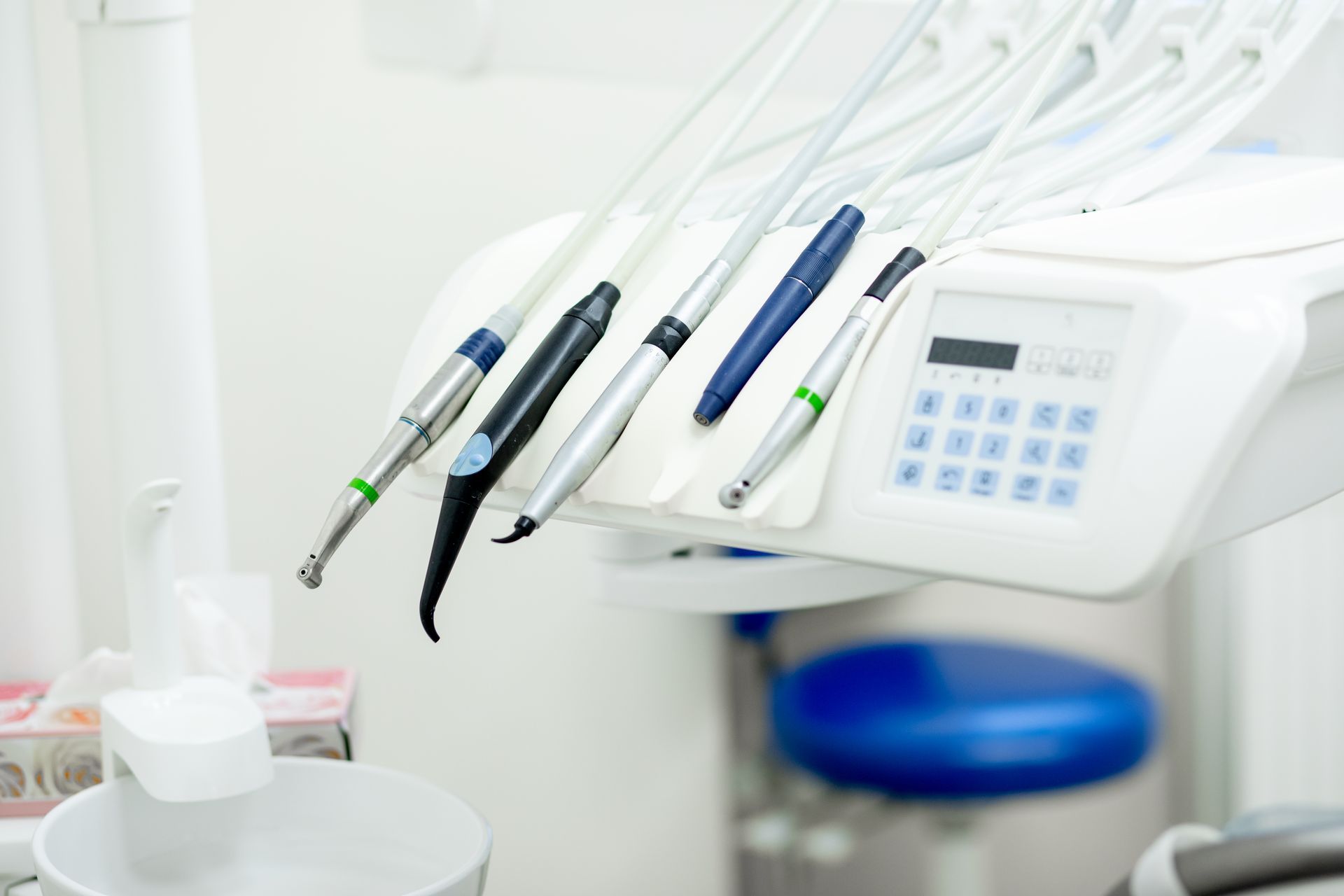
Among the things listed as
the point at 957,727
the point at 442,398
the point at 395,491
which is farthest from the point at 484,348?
the point at 395,491

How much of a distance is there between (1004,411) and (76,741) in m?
0.54

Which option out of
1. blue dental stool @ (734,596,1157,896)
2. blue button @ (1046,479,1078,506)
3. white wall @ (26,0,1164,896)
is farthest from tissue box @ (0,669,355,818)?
white wall @ (26,0,1164,896)

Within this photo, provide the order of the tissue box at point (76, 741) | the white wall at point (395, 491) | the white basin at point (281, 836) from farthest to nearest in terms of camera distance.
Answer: the white wall at point (395, 491) < the tissue box at point (76, 741) < the white basin at point (281, 836)

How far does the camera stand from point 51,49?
1192 millimetres

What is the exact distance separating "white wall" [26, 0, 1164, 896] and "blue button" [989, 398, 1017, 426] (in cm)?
77

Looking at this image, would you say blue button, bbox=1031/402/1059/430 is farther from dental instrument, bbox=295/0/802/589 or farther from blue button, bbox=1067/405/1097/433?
dental instrument, bbox=295/0/802/589

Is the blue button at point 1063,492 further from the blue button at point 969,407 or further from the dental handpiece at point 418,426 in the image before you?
the dental handpiece at point 418,426

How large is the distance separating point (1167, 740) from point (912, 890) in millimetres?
308

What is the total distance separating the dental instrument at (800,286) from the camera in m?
0.50

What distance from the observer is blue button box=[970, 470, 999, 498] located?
43cm

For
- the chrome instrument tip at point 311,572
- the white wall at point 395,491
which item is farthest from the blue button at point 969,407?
the white wall at point 395,491

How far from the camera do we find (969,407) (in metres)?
0.45

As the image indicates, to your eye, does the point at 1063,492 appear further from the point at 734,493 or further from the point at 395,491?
the point at 395,491

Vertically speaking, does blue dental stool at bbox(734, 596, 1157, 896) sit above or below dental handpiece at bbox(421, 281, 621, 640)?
below
